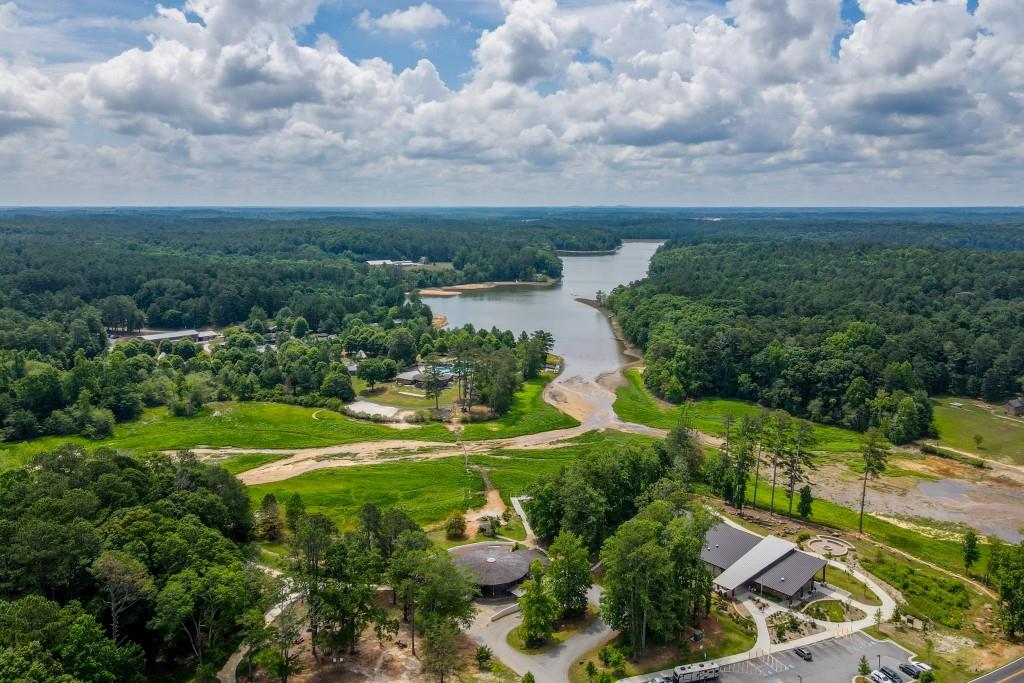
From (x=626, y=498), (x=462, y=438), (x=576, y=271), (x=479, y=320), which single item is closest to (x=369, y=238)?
(x=576, y=271)

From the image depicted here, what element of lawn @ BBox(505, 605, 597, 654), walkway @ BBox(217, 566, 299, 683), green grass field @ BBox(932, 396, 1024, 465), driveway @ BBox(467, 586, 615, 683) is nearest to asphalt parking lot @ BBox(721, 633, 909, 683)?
driveway @ BBox(467, 586, 615, 683)

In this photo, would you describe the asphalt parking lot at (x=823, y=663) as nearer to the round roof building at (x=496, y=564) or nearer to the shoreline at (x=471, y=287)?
the round roof building at (x=496, y=564)

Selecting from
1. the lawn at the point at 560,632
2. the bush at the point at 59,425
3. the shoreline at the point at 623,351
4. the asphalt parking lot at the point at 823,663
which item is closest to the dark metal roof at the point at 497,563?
the lawn at the point at 560,632

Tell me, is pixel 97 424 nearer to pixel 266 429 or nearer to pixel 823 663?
pixel 266 429

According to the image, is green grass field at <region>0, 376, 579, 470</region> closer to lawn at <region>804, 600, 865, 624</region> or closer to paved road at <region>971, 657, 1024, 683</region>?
lawn at <region>804, 600, 865, 624</region>

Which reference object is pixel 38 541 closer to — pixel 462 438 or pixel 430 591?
pixel 430 591

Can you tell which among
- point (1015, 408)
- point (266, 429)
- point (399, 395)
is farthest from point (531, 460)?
point (1015, 408)
